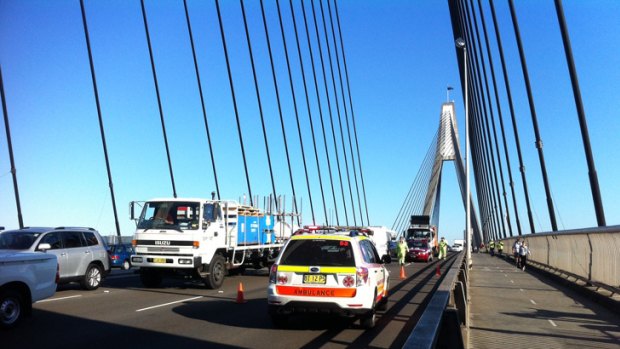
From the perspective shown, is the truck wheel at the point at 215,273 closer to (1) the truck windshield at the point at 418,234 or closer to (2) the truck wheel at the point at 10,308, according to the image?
(2) the truck wheel at the point at 10,308

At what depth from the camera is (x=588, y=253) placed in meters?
16.5

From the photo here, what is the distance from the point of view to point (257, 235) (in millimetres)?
20781

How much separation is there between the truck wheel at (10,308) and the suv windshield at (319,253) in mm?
4534

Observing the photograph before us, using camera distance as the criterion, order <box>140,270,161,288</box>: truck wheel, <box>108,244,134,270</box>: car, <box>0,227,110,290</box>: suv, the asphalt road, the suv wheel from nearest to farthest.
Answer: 1. the asphalt road
2. <box>0,227,110,290</box>: suv
3. the suv wheel
4. <box>140,270,161,288</box>: truck wheel
5. <box>108,244,134,270</box>: car

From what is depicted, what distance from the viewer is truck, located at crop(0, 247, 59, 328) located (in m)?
8.88

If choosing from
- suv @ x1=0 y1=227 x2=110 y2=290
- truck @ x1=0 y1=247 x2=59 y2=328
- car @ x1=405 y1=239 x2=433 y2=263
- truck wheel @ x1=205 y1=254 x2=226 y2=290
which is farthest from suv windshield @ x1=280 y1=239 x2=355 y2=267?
car @ x1=405 y1=239 x2=433 y2=263

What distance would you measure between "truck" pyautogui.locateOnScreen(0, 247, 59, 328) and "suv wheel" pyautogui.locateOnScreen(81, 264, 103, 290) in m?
5.26

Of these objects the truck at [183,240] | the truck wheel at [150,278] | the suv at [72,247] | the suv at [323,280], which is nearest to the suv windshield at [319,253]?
the suv at [323,280]

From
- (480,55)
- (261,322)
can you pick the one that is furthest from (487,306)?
(480,55)

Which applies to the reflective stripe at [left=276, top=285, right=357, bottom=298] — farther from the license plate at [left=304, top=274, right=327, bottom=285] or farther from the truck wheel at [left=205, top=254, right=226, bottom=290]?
the truck wheel at [left=205, top=254, right=226, bottom=290]

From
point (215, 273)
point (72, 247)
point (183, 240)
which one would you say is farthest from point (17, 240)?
point (215, 273)

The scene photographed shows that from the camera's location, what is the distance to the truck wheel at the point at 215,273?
1600cm

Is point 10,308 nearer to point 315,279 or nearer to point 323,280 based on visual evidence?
point 315,279

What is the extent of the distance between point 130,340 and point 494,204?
65672 mm
